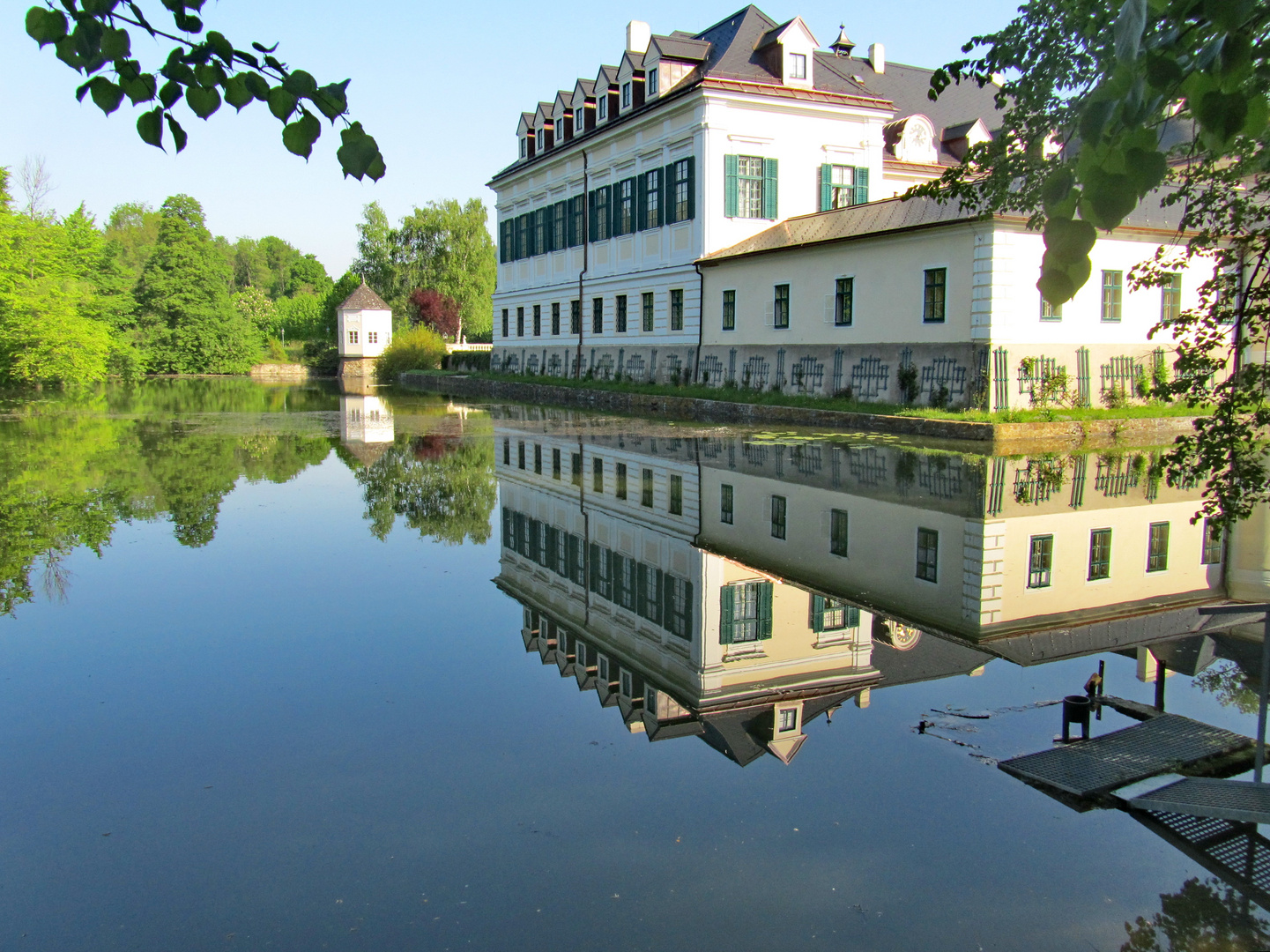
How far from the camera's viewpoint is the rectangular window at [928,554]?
799cm

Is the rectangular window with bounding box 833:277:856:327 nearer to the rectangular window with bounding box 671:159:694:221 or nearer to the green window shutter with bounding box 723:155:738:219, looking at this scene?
the green window shutter with bounding box 723:155:738:219

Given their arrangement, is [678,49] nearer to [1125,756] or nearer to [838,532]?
[838,532]

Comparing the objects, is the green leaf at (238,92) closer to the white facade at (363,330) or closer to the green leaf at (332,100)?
the green leaf at (332,100)

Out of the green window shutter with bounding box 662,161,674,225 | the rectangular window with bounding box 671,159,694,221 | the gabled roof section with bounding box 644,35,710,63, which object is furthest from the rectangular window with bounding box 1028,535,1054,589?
the gabled roof section with bounding box 644,35,710,63

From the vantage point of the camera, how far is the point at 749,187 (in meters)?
30.0

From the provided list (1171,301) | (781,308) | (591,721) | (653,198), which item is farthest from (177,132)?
(653,198)

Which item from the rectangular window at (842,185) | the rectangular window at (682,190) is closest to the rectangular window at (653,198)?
the rectangular window at (682,190)

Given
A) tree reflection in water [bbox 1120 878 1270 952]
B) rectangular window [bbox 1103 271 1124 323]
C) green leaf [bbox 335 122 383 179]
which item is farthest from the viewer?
rectangular window [bbox 1103 271 1124 323]

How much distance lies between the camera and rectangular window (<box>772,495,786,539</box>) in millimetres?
9719

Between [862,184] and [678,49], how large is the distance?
722 centimetres

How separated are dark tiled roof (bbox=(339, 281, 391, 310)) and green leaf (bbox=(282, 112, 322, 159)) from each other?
71.9 metres

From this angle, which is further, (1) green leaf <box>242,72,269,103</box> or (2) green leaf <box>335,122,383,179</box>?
(1) green leaf <box>242,72,269,103</box>

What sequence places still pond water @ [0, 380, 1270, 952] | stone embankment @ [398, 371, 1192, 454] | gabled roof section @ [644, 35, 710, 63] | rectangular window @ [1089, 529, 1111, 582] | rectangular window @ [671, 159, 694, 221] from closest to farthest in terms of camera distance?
still pond water @ [0, 380, 1270, 952], rectangular window @ [1089, 529, 1111, 582], stone embankment @ [398, 371, 1192, 454], rectangular window @ [671, 159, 694, 221], gabled roof section @ [644, 35, 710, 63]

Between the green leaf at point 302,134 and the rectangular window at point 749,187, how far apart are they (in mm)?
28384
